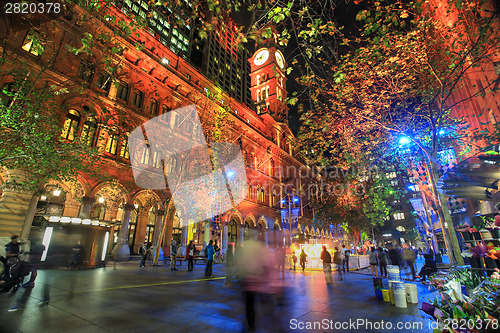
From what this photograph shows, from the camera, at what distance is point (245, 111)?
36875 mm

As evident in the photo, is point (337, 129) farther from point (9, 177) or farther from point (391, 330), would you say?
point (9, 177)

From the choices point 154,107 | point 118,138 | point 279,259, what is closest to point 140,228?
point 118,138

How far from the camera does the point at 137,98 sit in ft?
71.6

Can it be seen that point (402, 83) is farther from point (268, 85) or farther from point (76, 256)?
point (268, 85)

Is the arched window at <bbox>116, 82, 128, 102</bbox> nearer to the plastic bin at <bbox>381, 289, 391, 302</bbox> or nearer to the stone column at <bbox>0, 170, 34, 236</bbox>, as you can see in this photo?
the stone column at <bbox>0, 170, 34, 236</bbox>

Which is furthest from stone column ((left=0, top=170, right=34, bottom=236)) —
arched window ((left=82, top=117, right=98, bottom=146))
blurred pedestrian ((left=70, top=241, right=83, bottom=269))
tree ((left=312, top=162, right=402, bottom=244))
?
tree ((left=312, top=162, right=402, bottom=244))

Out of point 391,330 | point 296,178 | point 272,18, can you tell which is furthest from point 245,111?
point 391,330

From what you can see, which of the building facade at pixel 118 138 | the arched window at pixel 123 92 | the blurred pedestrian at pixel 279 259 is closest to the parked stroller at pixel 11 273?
the building facade at pixel 118 138

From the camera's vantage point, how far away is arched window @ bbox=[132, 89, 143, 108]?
21.5 metres

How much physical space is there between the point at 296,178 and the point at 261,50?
30.8 meters

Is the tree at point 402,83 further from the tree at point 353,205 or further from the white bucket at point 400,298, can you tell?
the tree at point 353,205

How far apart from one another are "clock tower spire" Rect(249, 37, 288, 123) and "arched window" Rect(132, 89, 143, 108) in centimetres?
2644

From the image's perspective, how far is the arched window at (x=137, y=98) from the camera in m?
21.5

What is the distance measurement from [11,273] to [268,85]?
→ 4935 centimetres
